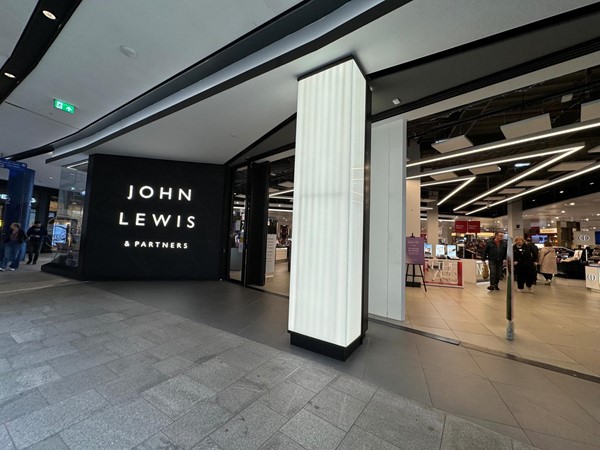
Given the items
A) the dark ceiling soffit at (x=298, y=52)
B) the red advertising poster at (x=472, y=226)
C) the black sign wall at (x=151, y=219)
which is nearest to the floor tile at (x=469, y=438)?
the dark ceiling soffit at (x=298, y=52)

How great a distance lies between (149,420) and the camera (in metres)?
1.68

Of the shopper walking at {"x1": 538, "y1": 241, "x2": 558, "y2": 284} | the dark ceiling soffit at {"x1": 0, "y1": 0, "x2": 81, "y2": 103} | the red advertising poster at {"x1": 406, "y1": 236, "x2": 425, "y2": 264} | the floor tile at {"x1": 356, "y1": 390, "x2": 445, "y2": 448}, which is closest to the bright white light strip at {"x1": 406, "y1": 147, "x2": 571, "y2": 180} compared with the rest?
the red advertising poster at {"x1": 406, "y1": 236, "x2": 425, "y2": 264}

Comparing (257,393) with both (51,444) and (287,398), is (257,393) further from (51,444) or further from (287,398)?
(51,444)

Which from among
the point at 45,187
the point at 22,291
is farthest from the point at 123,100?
the point at 45,187

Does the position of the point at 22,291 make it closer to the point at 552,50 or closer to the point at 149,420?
the point at 149,420

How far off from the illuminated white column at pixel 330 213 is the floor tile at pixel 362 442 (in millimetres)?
989

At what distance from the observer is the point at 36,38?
3084 millimetres

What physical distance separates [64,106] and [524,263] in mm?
11102

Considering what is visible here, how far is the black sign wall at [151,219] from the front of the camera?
6484 mm

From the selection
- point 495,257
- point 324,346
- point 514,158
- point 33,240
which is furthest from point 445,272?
point 33,240

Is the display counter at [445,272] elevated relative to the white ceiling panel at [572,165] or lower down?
lower down

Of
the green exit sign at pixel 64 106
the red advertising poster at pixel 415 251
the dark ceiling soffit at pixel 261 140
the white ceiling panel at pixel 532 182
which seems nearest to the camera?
the dark ceiling soffit at pixel 261 140

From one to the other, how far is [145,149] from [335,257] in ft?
19.0

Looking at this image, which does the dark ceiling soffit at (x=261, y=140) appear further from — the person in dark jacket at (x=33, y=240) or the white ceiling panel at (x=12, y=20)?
the person in dark jacket at (x=33, y=240)
